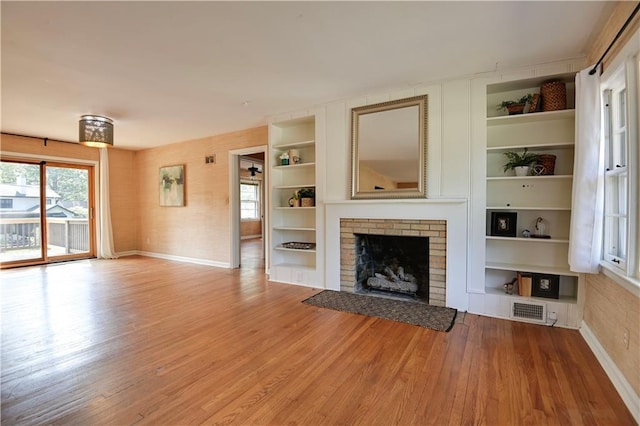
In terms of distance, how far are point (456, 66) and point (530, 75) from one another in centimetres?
75

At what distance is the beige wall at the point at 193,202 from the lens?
565 centimetres

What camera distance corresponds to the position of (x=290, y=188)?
4805mm

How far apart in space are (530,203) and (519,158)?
0.50 meters

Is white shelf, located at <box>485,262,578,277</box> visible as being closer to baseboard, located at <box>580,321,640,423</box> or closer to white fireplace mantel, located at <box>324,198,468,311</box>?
white fireplace mantel, located at <box>324,198,468,311</box>

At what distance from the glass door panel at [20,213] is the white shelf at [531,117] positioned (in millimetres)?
7845

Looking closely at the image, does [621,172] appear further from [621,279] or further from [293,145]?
[293,145]

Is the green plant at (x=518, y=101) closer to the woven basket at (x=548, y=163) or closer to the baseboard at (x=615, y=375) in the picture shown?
the woven basket at (x=548, y=163)

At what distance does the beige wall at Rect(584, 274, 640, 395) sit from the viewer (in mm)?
1775

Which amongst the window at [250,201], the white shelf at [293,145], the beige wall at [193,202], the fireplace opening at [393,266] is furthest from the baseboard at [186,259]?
the window at [250,201]

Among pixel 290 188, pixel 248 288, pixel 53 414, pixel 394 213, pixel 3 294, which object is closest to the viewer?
pixel 53 414

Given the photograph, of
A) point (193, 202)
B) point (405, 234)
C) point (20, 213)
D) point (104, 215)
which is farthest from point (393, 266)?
point (20, 213)

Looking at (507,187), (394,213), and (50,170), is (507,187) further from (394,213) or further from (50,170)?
(50,170)

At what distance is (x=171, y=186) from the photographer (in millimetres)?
6445

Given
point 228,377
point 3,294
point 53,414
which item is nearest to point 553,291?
point 228,377
